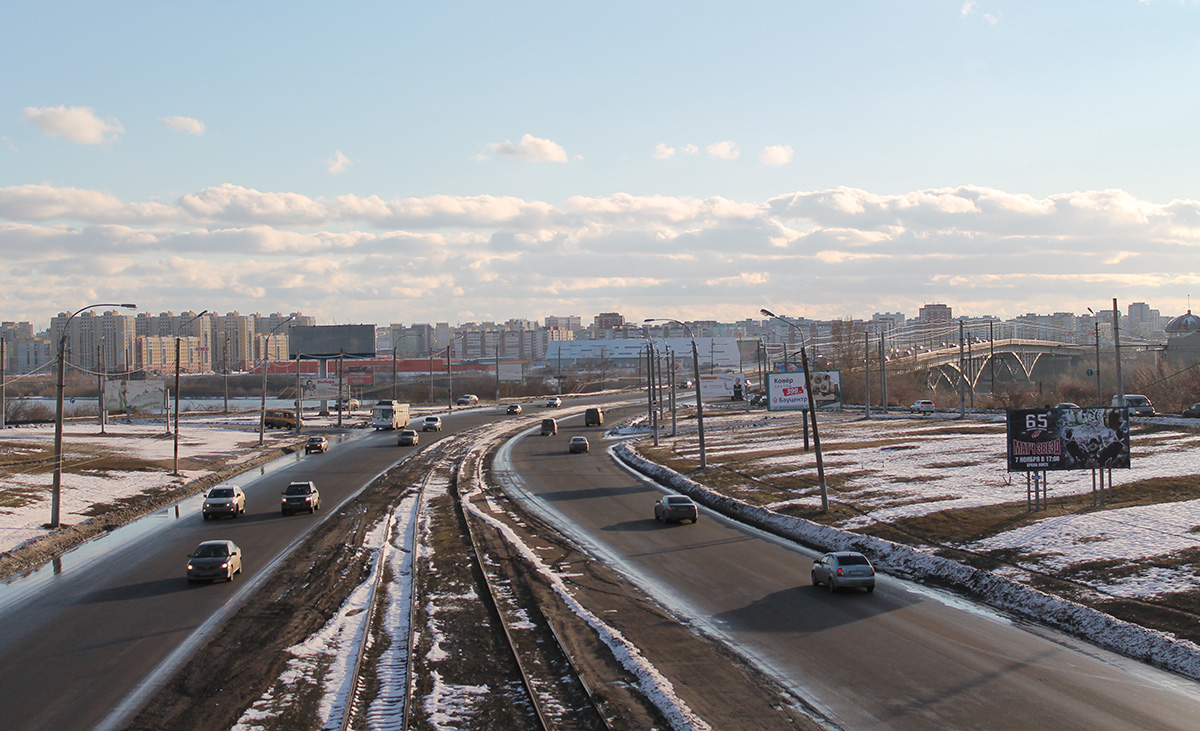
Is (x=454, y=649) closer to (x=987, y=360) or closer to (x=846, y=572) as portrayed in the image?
(x=846, y=572)

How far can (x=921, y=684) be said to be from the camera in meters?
16.7

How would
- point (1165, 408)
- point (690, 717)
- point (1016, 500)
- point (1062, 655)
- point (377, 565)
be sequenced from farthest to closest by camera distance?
point (1165, 408)
point (1016, 500)
point (377, 565)
point (1062, 655)
point (690, 717)

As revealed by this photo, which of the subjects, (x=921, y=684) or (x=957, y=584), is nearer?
(x=921, y=684)

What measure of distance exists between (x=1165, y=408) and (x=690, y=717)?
10047 cm

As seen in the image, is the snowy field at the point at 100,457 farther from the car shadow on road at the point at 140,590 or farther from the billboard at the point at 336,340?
the billboard at the point at 336,340

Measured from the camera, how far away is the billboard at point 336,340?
525 feet

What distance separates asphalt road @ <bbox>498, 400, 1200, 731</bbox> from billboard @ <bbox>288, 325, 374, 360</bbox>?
5361 inches

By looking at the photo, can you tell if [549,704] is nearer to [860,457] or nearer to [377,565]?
[377,565]

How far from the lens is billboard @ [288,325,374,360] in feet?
525

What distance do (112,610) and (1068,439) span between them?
3406 centimetres

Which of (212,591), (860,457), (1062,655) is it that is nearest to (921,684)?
(1062,655)

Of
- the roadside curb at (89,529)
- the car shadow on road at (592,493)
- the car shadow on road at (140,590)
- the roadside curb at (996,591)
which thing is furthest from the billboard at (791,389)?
the car shadow on road at (140,590)

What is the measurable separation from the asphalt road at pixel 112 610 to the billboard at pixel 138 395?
70.2 meters

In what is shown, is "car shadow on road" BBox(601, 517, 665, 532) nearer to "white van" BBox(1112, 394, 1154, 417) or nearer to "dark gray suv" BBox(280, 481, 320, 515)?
"dark gray suv" BBox(280, 481, 320, 515)
